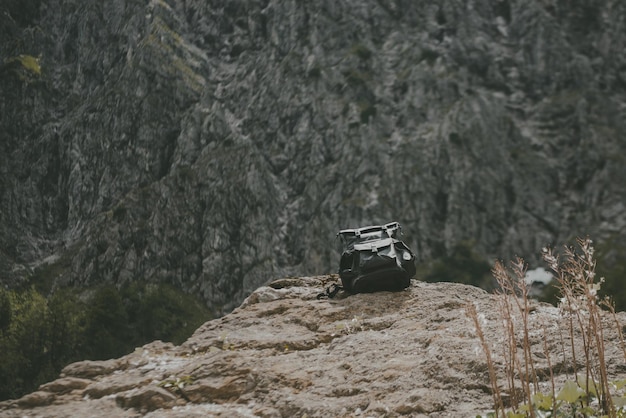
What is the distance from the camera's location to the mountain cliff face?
129750mm

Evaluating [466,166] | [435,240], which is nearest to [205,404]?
[435,240]

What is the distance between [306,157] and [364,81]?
30389 mm

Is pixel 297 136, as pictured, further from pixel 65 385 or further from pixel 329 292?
pixel 65 385

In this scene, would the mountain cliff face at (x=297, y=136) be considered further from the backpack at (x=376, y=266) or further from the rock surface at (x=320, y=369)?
the rock surface at (x=320, y=369)

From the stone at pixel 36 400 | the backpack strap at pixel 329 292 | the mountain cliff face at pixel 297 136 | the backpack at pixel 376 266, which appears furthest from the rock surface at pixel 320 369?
the mountain cliff face at pixel 297 136

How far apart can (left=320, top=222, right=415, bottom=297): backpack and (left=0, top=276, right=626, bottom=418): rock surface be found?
0.86 metres

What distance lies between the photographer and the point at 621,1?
13975 cm

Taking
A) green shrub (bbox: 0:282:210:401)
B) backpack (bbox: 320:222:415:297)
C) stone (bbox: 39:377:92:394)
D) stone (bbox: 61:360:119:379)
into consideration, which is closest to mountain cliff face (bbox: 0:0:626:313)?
green shrub (bbox: 0:282:210:401)

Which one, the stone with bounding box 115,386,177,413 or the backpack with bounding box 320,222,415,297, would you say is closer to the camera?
the stone with bounding box 115,386,177,413

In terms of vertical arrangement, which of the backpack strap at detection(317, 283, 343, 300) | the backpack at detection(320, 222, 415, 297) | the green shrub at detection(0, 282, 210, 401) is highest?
the backpack at detection(320, 222, 415, 297)

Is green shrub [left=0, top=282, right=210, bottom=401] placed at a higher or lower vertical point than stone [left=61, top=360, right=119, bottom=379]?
lower

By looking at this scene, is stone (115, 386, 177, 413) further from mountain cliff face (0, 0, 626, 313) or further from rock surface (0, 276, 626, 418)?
mountain cliff face (0, 0, 626, 313)

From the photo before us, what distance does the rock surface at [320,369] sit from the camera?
26.3ft

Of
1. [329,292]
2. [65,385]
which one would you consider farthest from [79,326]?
[65,385]
